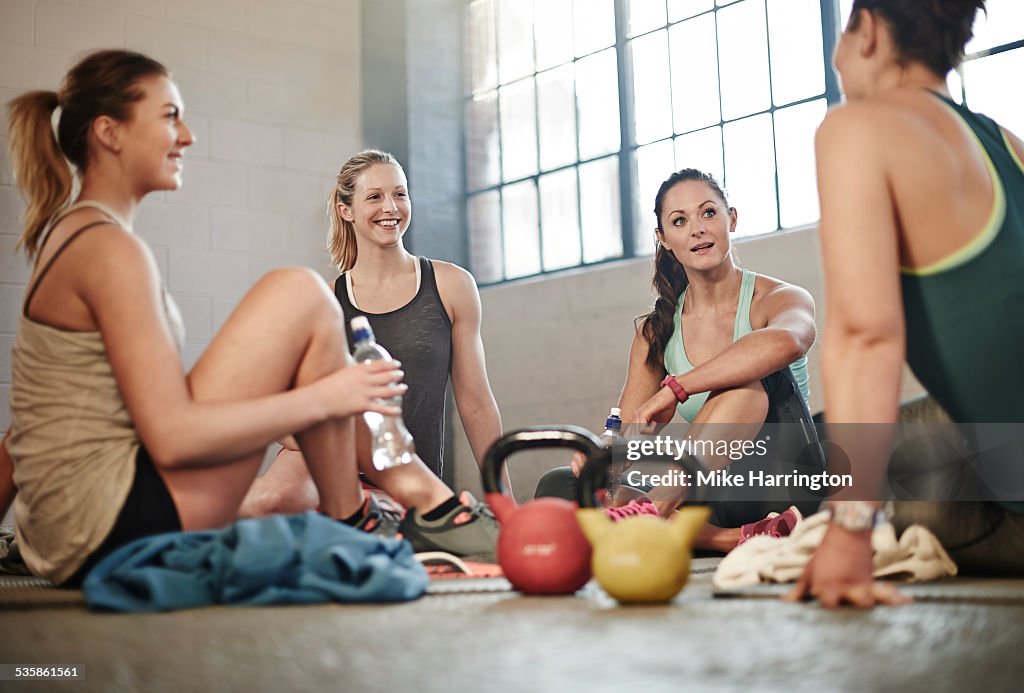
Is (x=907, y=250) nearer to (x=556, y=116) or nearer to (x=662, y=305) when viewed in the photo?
(x=662, y=305)

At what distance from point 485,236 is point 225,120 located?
123 centimetres

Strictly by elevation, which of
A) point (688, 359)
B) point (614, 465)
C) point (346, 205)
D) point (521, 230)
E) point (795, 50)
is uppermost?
point (795, 50)

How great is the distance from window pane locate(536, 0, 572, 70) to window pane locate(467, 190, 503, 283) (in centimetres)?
63

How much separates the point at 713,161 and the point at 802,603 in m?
3.06

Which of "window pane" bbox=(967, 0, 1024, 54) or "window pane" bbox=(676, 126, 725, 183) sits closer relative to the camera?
"window pane" bbox=(967, 0, 1024, 54)

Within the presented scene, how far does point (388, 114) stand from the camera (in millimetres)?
4766

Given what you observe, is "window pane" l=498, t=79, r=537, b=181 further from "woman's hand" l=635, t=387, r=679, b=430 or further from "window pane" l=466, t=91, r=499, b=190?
"woman's hand" l=635, t=387, r=679, b=430

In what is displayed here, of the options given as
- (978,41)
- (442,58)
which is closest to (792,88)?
(978,41)

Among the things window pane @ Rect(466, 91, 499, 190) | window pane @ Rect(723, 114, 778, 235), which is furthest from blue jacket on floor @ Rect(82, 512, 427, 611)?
window pane @ Rect(466, 91, 499, 190)

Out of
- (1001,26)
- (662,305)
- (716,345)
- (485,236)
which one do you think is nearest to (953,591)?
(716,345)

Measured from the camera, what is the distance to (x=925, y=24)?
1.19 m

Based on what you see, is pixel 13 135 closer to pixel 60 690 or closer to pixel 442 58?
pixel 60 690

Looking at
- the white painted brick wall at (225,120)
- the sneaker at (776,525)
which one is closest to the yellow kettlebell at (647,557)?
the sneaker at (776,525)

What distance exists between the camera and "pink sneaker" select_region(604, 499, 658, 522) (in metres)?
1.92
